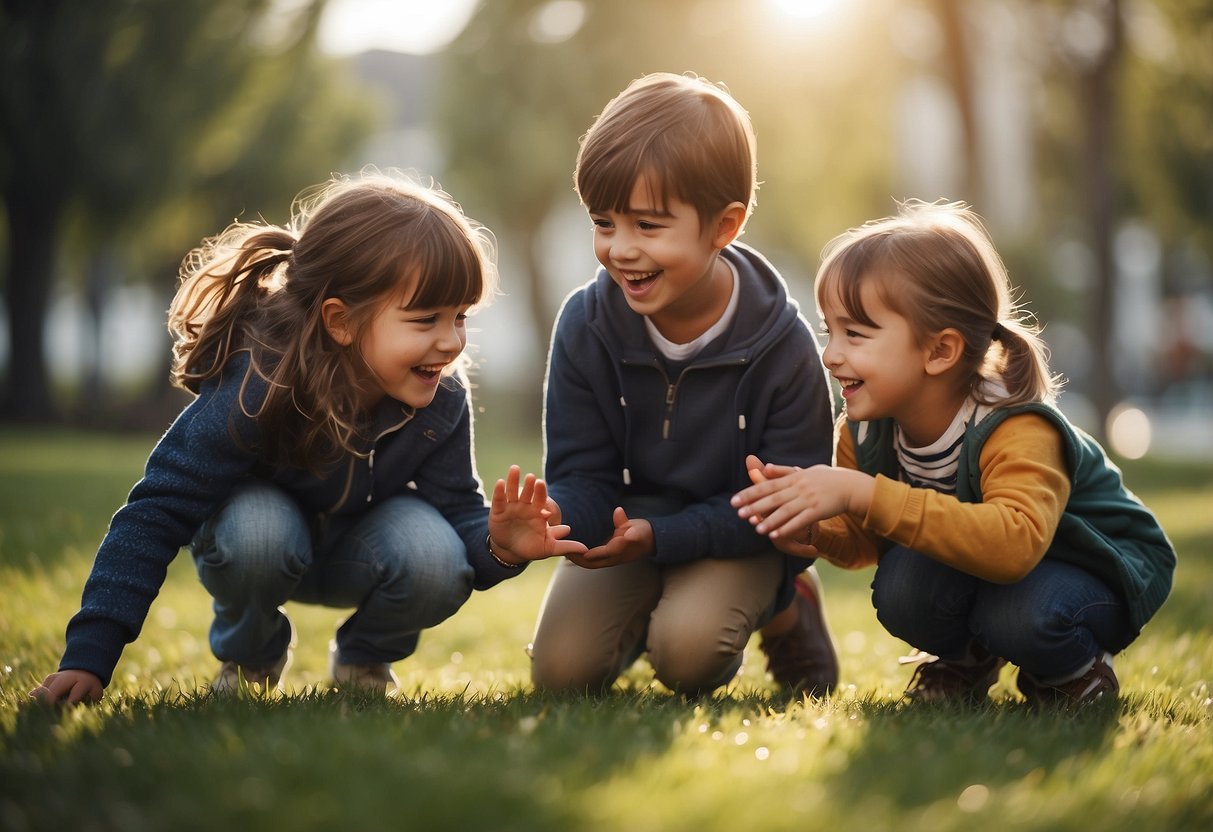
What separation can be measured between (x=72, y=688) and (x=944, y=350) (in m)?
2.10

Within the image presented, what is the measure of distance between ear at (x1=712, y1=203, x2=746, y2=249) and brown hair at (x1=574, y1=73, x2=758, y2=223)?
0.02m

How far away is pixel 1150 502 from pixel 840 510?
8.12 metres

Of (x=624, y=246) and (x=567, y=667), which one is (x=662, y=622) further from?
(x=624, y=246)

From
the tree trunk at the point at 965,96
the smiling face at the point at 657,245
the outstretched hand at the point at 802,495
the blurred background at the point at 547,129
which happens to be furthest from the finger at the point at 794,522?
the tree trunk at the point at 965,96

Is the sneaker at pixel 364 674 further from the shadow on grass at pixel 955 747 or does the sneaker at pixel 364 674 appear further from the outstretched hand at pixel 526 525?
the shadow on grass at pixel 955 747

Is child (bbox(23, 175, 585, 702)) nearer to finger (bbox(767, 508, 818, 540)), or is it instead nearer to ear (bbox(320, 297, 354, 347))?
ear (bbox(320, 297, 354, 347))

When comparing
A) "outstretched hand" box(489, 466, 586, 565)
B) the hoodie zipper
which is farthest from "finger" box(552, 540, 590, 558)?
the hoodie zipper

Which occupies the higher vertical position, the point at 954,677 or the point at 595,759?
the point at 595,759

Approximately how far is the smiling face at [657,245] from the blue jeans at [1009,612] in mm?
871

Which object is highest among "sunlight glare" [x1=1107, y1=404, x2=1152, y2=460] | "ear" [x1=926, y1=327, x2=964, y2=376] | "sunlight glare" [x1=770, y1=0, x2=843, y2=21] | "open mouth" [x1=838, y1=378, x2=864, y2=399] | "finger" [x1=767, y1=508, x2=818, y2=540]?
"sunlight glare" [x1=770, y1=0, x2=843, y2=21]

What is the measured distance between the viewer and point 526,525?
2953 mm

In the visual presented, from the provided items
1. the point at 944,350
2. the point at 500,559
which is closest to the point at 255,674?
the point at 500,559

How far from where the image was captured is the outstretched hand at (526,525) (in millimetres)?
2883

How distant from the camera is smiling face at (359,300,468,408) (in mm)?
2963
